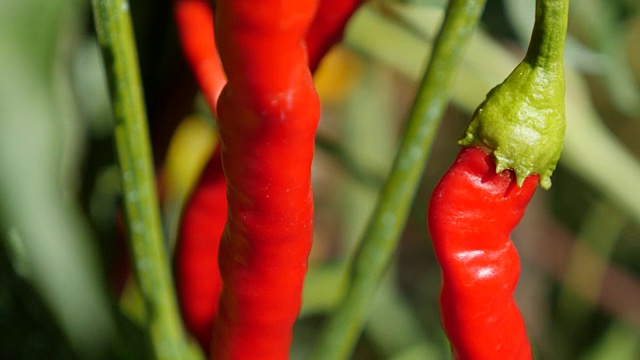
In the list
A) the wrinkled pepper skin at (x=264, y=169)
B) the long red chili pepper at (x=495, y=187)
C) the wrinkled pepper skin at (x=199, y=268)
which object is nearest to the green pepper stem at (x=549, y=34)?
the long red chili pepper at (x=495, y=187)

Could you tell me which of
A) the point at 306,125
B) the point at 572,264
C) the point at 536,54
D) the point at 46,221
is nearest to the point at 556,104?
the point at 536,54

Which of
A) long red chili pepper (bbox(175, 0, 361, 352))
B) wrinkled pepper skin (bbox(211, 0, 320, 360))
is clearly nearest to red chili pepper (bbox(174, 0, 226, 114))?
long red chili pepper (bbox(175, 0, 361, 352))

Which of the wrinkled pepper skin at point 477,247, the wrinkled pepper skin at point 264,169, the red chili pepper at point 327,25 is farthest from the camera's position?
the red chili pepper at point 327,25

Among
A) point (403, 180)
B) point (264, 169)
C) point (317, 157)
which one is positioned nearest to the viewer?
point (264, 169)

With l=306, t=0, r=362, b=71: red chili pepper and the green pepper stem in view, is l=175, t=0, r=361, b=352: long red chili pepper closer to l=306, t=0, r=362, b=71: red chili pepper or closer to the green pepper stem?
l=306, t=0, r=362, b=71: red chili pepper

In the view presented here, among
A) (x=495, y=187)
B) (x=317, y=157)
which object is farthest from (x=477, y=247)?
(x=317, y=157)

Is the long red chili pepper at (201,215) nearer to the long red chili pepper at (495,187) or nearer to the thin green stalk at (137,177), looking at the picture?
the thin green stalk at (137,177)

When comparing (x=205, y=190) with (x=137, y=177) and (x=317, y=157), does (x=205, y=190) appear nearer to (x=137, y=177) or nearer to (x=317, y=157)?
(x=137, y=177)
